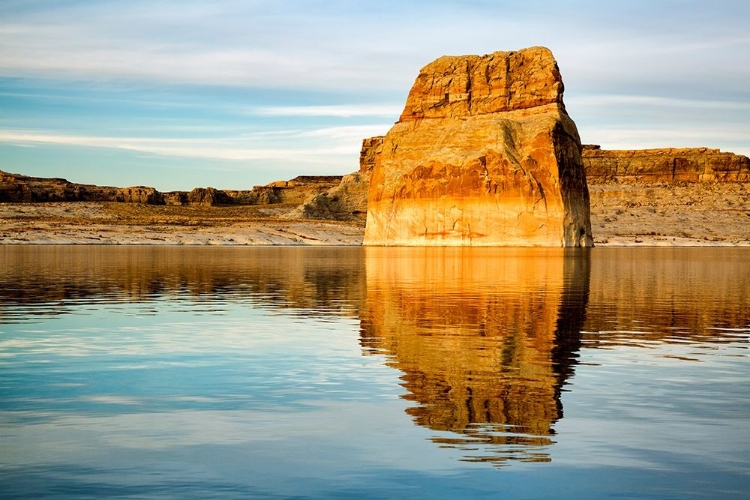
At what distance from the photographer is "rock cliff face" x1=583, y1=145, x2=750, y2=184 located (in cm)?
17662

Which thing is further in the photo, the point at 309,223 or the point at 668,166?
the point at 668,166

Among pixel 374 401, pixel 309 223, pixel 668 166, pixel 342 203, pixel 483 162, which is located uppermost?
pixel 668 166

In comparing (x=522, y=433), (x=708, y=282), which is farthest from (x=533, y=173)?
(x=522, y=433)

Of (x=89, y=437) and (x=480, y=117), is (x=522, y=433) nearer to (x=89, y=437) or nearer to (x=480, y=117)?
(x=89, y=437)

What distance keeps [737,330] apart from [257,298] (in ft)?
46.1

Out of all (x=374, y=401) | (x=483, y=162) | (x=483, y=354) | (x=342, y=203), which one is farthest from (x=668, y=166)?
(x=374, y=401)

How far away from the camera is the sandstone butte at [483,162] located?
93312mm

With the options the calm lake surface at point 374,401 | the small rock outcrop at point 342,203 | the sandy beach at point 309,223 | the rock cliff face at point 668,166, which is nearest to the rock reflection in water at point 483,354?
the calm lake surface at point 374,401

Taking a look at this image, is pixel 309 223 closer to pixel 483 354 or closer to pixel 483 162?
pixel 483 162

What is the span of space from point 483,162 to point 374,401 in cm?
8482

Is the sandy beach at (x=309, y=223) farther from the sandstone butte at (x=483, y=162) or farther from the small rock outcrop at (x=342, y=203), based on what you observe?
the sandstone butte at (x=483, y=162)

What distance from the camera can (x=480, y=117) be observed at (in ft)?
335

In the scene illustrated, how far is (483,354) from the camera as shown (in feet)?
50.8

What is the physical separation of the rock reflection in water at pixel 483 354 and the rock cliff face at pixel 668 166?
152 metres
